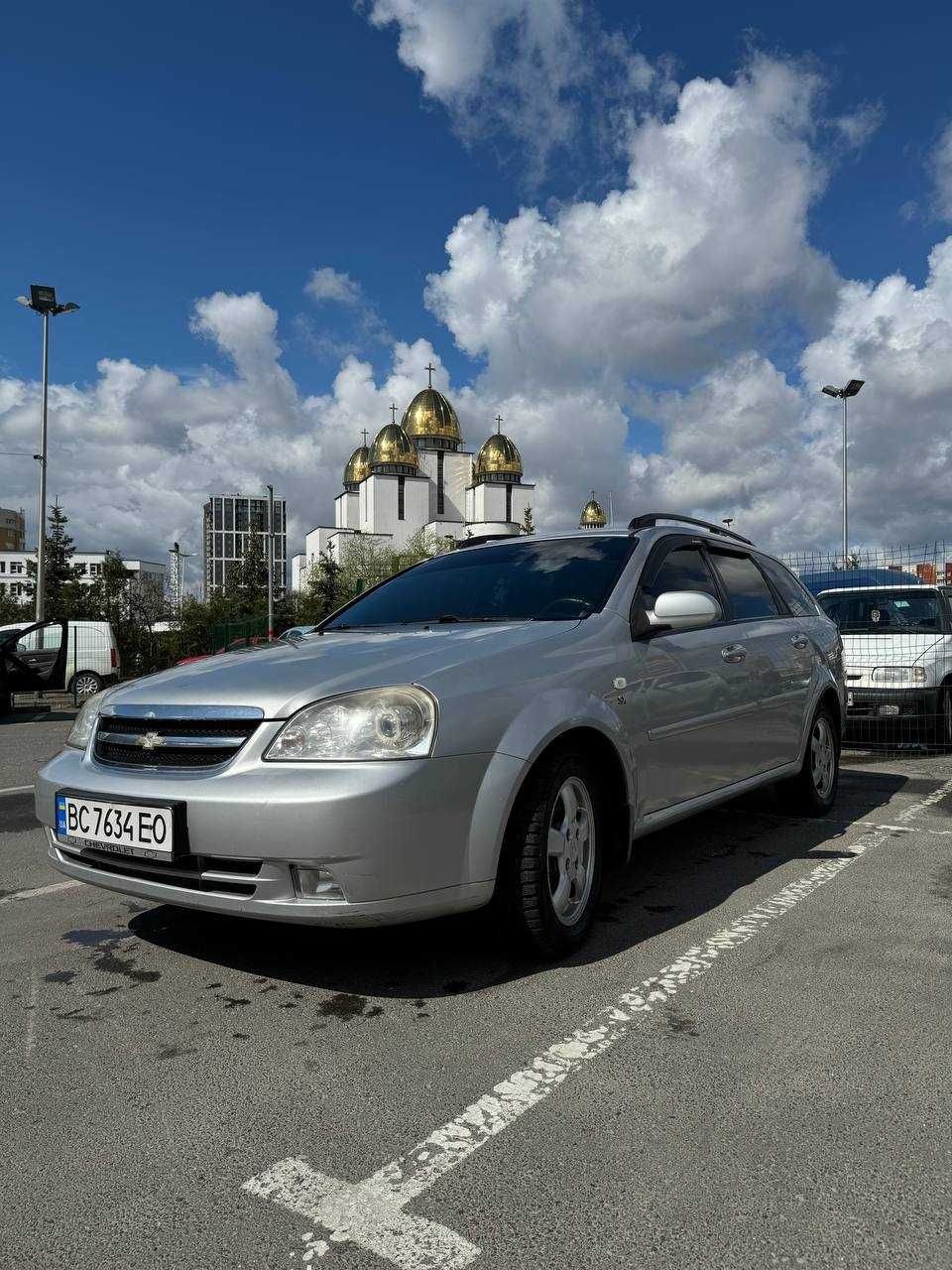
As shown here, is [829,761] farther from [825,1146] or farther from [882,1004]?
[825,1146]

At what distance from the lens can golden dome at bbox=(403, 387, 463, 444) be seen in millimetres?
86875

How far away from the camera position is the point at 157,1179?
196 cm

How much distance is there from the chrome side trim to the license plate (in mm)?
286

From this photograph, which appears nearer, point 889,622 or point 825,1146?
point 825,1146

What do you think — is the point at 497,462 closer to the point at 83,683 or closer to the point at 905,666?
the point at 83,683

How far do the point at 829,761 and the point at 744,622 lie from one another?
60.9 inches

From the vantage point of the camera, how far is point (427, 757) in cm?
268

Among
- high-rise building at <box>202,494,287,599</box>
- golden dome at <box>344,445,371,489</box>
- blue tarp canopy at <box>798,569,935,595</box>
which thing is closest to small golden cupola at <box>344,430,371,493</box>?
golden dome at <box>344,445,371,489</box>

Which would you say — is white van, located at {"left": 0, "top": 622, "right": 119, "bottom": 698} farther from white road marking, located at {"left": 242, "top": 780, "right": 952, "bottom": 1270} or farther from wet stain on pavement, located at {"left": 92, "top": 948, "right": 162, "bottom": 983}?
white road marking, located at {"left": 242, "top": 780, "right": 952, "bottom": 1270}

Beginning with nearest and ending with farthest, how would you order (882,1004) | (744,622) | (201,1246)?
(201,1246) < (882,1004) < (744,622)

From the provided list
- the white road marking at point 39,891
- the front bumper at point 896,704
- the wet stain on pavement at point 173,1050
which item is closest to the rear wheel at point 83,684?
the front bumper at point 896,704

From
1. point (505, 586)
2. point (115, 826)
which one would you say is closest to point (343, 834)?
point (115, 826)

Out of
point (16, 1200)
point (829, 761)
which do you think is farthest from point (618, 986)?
point (829, 761)

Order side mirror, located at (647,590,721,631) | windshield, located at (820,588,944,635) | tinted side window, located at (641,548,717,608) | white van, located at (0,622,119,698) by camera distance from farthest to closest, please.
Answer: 1. white van, located at (0,622,119,698)
2. windshield, located at (820,588,944,635)
3. tinted side window, located at (641,548,717,608)
4. side mirror, located at (647,590,721,631)
